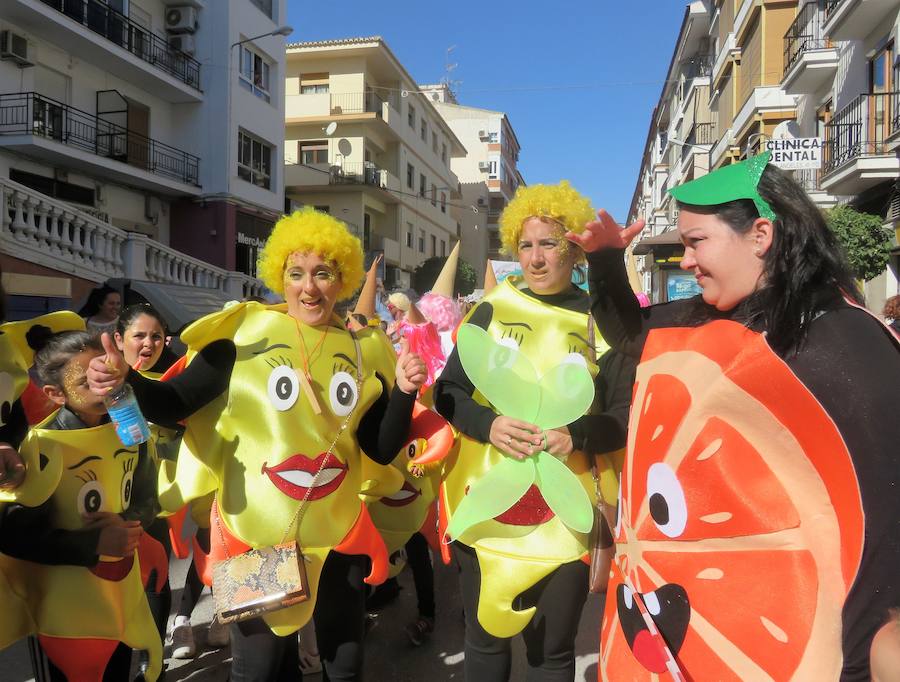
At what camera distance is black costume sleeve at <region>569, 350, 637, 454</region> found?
6.83 ft

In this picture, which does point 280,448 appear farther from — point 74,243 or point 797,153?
point 797,153

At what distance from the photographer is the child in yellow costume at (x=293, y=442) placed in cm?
216

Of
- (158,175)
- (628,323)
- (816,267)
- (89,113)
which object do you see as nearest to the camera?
(816,267)

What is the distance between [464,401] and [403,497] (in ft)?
3.88

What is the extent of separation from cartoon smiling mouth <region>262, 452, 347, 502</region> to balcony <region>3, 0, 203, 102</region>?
14997 millimetres

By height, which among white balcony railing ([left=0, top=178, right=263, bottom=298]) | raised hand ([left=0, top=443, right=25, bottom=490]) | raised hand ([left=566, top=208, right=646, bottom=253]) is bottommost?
raised hand ([left=0, top=443, right=25, bottom=490])

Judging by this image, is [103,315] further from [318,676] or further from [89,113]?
[89,113]

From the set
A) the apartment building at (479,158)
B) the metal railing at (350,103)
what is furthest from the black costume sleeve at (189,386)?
the apartment building at (479,158)

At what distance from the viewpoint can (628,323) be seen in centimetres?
187

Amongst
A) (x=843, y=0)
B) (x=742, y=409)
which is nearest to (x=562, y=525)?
(x=742, y=409)

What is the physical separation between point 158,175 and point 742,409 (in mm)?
18253

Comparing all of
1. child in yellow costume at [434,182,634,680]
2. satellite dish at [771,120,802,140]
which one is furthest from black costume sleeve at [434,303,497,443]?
satellite dish at [771,120,802,140]

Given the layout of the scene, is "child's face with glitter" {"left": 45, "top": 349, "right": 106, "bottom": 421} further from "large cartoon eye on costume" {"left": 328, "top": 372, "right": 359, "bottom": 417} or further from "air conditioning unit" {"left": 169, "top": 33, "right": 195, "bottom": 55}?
"air conditioning unit" {"left": 169, "top": 33, "right": 195, "bottom": 55}

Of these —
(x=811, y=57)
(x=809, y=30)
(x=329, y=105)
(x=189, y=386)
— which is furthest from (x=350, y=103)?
(x=189, y=386)
